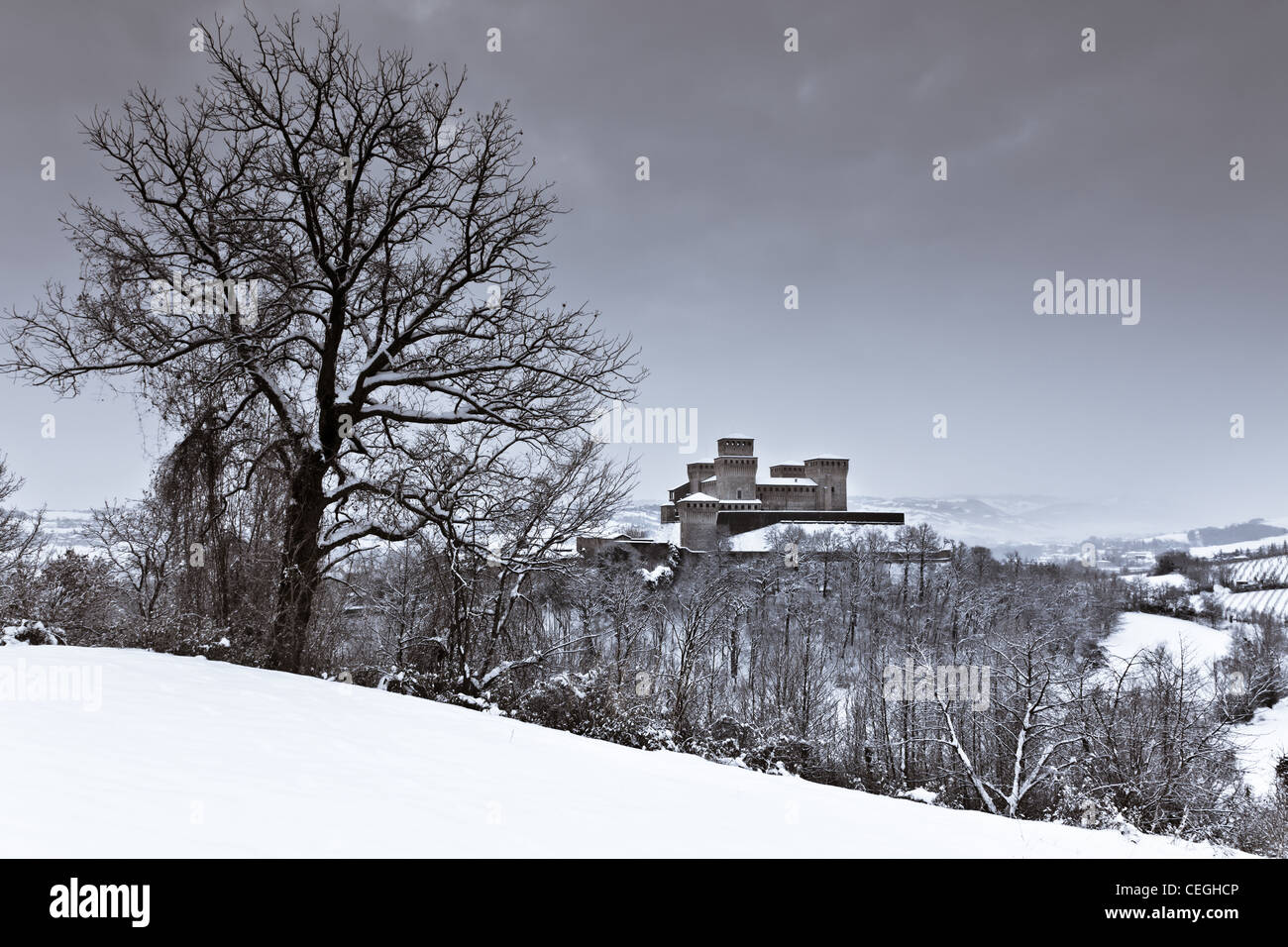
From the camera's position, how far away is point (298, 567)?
10.1 m

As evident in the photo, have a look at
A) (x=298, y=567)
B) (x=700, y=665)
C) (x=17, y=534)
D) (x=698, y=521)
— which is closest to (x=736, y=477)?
(x=698, y=521)

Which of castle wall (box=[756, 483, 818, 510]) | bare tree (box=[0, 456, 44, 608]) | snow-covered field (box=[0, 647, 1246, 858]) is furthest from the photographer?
castle wall (box=[756, 483, 818, 510])

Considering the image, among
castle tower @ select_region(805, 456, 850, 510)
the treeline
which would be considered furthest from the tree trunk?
castle tower @ select_region(805, 456, 850, 510)

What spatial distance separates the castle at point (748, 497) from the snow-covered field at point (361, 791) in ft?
246

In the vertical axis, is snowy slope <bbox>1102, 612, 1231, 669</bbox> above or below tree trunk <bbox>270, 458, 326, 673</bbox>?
below

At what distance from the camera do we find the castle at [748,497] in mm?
83000

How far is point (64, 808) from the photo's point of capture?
3166 millimetres

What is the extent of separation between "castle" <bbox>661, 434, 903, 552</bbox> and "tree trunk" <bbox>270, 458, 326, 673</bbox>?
7135 cm

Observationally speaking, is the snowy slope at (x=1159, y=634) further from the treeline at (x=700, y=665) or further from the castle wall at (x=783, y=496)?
the castle wall at (x=783, y=496)

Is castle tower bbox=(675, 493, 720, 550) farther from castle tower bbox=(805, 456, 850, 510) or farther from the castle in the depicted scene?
castle tower bbox=(805, 456, 850, 510)

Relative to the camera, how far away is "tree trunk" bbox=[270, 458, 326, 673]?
9578 millimetres
